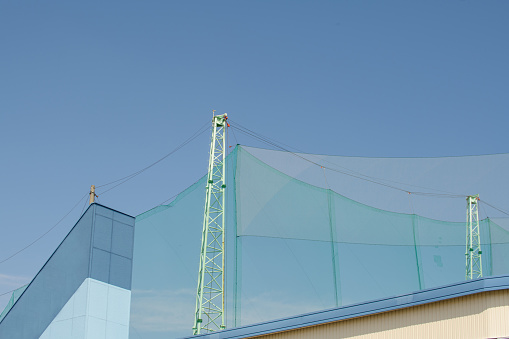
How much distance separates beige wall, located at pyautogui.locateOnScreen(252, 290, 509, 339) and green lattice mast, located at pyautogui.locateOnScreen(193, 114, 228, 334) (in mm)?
13025

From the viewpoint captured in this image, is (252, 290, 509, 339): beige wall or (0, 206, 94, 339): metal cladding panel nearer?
(252, 290, 509, 339): beige wall

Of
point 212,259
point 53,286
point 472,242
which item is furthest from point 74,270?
point 472,242

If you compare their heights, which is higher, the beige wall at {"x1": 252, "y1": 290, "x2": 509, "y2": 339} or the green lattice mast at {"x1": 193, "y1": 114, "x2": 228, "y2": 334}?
the green lattice mast at {"x1": 193, "y1": 114, "x2": 228, "y2": 334}

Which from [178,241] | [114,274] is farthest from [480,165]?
[114,274]

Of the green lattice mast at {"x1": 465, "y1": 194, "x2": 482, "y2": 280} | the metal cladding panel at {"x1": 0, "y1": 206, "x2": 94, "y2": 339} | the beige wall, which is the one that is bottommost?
the beige wall

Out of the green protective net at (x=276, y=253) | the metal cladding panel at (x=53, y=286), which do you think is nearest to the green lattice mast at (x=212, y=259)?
the green protective net at (x=276, y=253)

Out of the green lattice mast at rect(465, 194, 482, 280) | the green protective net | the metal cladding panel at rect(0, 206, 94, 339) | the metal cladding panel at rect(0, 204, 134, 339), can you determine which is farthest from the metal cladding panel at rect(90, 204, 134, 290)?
the green lattice mast at rect(465, 194, 482, 280)

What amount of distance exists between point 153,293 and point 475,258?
54.9 ft

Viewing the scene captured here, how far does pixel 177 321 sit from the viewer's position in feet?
84.8

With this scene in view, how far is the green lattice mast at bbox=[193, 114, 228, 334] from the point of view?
1053 inches

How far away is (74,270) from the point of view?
24.2 meters

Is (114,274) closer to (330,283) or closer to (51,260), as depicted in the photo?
(51,260)

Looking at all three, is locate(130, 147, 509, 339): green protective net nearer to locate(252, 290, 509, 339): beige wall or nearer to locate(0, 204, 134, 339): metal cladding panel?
locate(0, 204, 134, 339): metal cladding panel

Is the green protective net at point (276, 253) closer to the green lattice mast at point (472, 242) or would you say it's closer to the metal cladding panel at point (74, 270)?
the metal cladding panel at point (74, 270)
